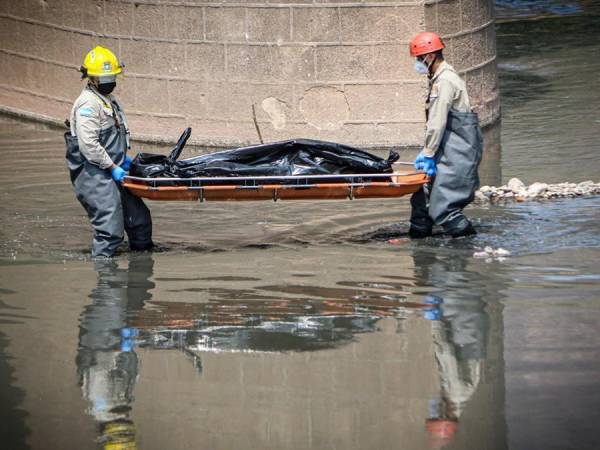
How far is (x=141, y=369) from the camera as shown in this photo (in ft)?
21.5

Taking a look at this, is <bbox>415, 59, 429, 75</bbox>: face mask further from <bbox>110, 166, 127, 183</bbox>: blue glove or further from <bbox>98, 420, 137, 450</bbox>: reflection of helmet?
<bbox>98, 420, 137, 450</bbox>: reflection of helmet

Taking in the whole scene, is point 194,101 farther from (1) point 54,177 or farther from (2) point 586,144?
(2) point 586,144

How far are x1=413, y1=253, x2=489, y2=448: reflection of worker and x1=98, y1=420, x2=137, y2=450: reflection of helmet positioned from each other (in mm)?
1488

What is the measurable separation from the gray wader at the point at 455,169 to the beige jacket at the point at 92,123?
2513 mm

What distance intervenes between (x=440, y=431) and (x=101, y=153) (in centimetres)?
377

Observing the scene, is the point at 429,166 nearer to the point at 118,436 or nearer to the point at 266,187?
the point at 266,187

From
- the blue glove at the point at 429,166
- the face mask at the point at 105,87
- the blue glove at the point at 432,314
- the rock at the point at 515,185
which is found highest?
the face mask at the point at 105,87

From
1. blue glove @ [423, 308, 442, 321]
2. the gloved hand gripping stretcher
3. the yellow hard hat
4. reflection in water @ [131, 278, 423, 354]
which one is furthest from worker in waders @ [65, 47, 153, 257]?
blue glove @ [423, 308, 442, 321]

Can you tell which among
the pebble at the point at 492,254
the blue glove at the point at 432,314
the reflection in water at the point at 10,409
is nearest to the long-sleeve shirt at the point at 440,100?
the pebble at the point at 492,254

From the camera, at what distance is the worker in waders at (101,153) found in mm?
8305

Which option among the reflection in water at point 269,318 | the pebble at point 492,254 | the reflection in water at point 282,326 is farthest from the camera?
the pebble at point 492,254

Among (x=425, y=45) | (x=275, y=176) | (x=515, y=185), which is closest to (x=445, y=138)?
(x=425, y=45)

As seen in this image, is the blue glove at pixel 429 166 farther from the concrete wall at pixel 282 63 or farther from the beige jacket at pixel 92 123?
the concrete wall at pixel 282 63

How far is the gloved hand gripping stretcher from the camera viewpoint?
27.7ft
